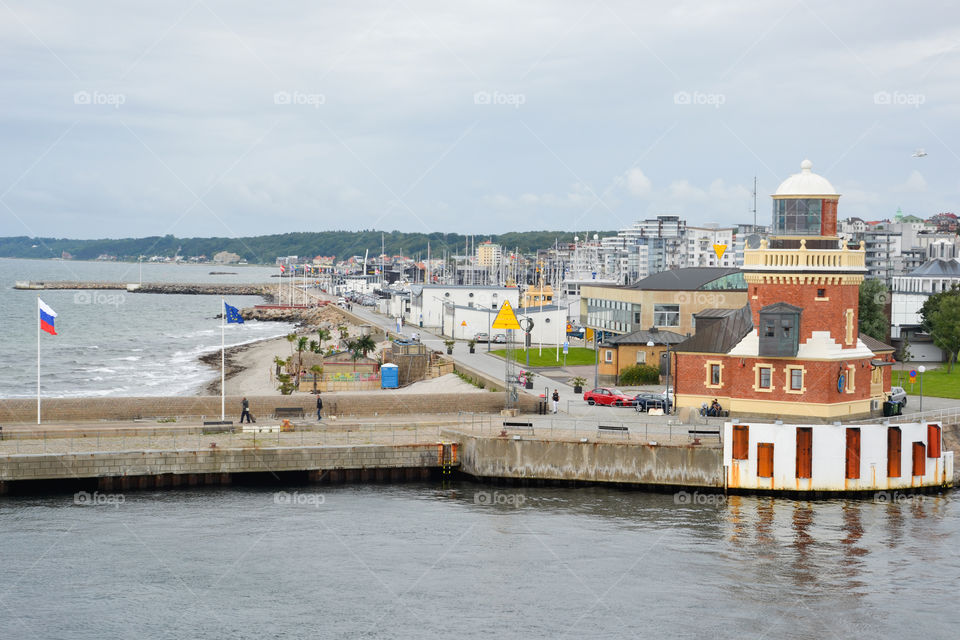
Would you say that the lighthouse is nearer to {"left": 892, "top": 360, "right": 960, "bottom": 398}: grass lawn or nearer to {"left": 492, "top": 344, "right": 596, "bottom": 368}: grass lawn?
{"left": 892, "top": 360, "right": 960, "bottom": 398}: grass lawn

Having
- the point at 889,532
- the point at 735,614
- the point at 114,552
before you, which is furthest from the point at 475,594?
the point at 889,532

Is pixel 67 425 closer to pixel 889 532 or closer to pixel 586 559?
pixel 586 559

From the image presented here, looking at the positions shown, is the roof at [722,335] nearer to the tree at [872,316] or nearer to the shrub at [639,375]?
the shrub at [639,375]

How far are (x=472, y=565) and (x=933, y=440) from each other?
84.3ft

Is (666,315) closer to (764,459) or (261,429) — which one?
(764,459)

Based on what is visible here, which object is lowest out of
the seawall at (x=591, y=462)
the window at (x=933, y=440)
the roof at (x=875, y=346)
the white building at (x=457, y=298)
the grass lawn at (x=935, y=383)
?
the seawall at (x=591, y=462)

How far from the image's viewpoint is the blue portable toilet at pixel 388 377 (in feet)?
253

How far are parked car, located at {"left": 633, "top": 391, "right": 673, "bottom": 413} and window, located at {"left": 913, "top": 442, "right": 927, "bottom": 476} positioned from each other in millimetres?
13009

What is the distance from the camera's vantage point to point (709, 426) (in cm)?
5619

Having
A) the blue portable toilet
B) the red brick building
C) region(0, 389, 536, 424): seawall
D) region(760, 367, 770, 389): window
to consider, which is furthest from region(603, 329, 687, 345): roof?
the blue portable toilet

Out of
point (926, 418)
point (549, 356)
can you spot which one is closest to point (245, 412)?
point (926, 418)

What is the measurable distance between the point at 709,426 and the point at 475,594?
22410 millimetres

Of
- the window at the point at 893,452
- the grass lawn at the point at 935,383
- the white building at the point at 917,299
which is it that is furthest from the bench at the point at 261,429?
the white building at the point at 917,299

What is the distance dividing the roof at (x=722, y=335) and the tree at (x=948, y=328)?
33064 millimetres
